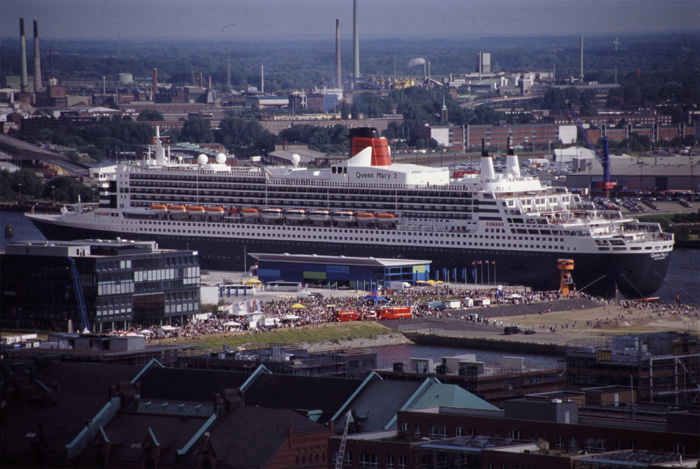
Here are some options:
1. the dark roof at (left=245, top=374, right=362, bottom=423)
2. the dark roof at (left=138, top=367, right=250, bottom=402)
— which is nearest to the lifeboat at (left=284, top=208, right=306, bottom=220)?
the dark roof at (left=138, top=367, right=250, bottom=402)

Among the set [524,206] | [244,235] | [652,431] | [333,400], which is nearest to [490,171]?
[524,206]

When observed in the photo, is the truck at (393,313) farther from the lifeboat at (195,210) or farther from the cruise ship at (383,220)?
the lifeboat at (195,210)

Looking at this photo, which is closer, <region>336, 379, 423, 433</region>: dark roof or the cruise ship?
<region>336, 379, 423, 433</region>: dark roof

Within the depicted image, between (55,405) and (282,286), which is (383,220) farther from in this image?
(55,405)

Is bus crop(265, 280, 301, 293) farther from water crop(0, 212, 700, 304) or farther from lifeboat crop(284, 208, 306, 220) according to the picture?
water crop(0, 212, 700, 304)

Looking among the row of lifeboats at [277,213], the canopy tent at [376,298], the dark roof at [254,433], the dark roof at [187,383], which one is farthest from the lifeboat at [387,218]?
the dark roof at [254,433]

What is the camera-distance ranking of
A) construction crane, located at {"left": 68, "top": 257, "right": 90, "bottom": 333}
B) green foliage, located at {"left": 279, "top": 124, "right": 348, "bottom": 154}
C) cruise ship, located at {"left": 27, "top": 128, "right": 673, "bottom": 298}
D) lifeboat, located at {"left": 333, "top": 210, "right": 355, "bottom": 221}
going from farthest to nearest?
1. green foliage, located at {"left": 279, "top": 124, "right": 348, "bottom": 154}
2. lifeboat, located at {"left": 333, "top": 210, "right": 355, "bottom": 221}
3. cruise ship, located at {"left": 27, "top": 128, "right": 673, "bottom": 298}
4. construction crane, located at {"left": 68, "top": 257, "right": 90, "bottom": 333}

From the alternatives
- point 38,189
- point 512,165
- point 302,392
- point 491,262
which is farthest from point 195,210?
point 302,392
